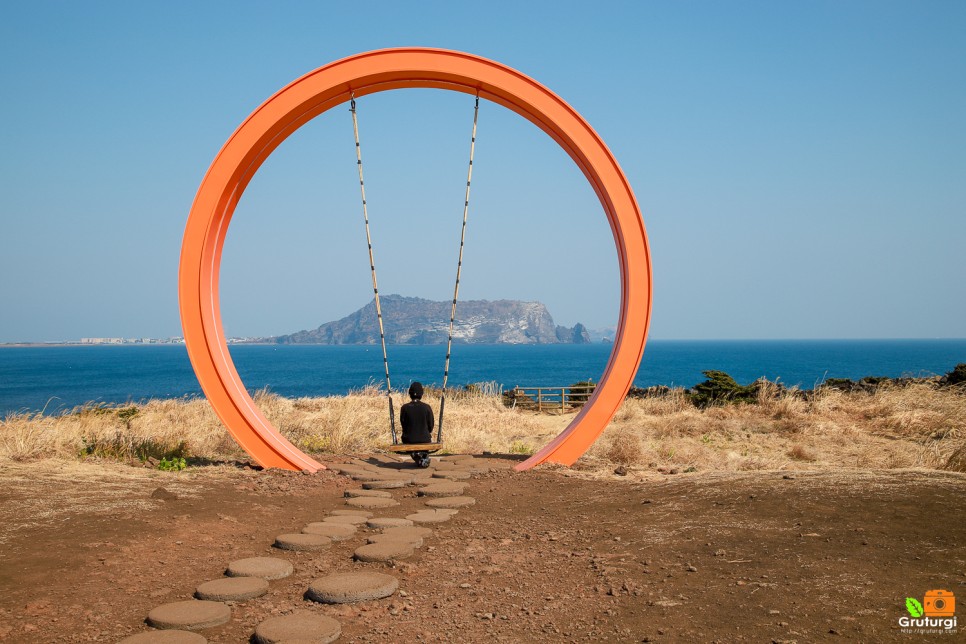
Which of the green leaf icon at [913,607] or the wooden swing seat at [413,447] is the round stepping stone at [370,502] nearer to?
the wooden swing seat at [413,447]

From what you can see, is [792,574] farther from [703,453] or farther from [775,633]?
[703,453]

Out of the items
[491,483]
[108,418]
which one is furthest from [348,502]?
[108,418]

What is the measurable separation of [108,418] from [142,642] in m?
A: 11.1

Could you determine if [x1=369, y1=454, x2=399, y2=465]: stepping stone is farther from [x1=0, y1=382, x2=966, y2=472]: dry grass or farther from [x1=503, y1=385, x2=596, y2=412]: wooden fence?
[x1=503, y1=385, x2=596, y2=412]: wooden fence

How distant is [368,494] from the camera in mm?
7641

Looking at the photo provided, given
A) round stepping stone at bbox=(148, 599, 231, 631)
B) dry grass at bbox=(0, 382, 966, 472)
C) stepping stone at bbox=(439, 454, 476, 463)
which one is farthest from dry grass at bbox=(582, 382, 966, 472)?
round stepping stone at bbox=(148, 599, 231, 631)

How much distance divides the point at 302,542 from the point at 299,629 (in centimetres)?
174

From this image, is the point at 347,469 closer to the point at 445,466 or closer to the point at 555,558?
the point at 445,466

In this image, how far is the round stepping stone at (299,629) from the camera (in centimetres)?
388

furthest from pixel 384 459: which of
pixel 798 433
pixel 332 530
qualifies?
pixel 798 433

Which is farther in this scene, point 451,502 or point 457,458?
point 457,458

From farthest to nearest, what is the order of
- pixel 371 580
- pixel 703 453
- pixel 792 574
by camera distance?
pixel 703 453 → pixel 371 580 → pixel 792 574

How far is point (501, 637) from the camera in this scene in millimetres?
3918

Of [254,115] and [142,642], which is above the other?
[254,115]
